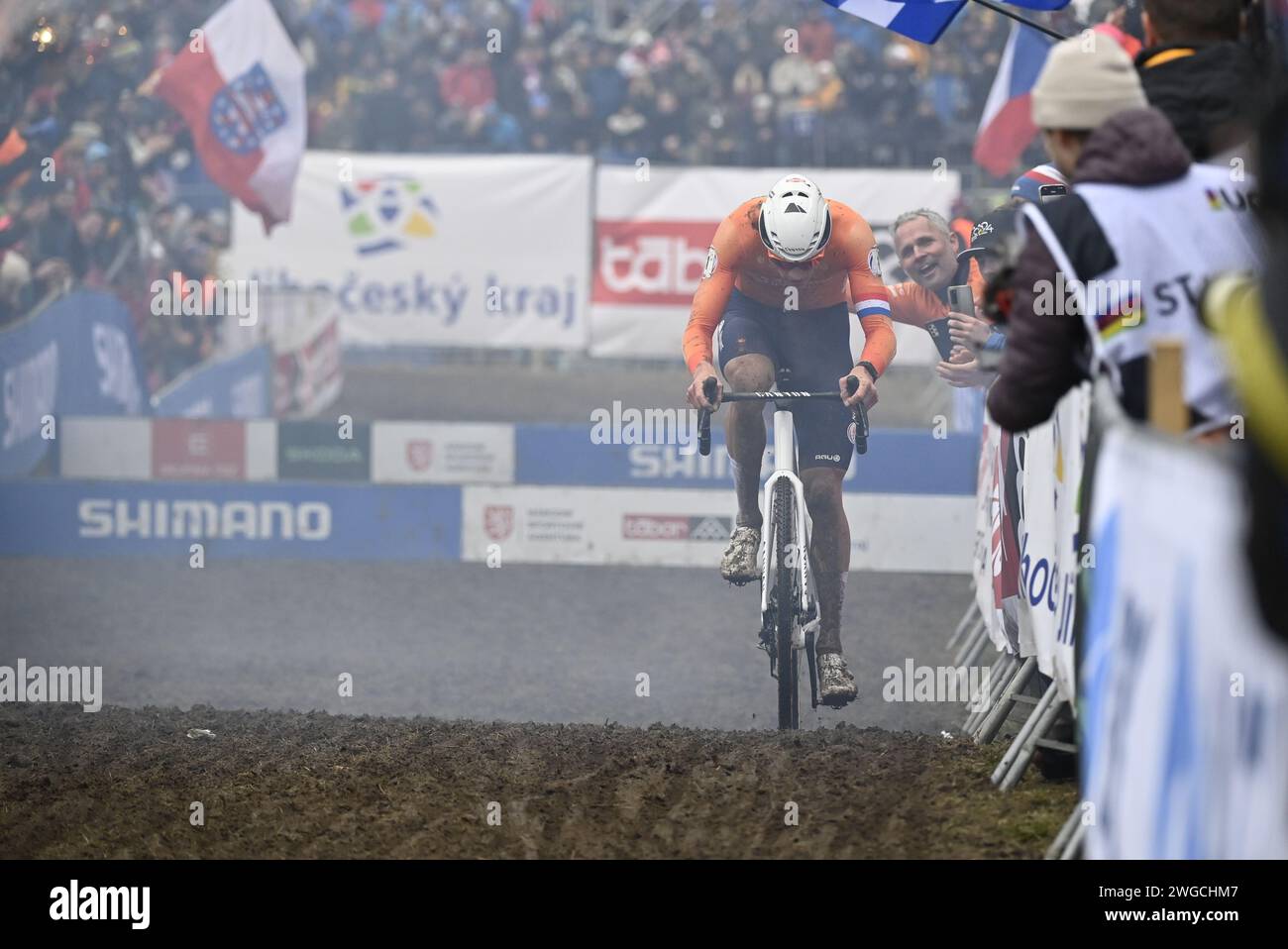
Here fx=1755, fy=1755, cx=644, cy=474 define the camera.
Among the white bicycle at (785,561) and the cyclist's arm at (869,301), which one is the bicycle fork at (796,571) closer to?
the white bicycle at (785,561)

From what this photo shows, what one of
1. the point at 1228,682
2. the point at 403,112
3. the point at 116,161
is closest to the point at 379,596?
the point at 116,161

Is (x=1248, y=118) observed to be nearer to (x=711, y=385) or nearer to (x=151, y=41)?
(x=711, y=385)

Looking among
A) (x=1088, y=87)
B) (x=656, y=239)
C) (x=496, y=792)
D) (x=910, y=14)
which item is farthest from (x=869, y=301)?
(x=656, y=239)

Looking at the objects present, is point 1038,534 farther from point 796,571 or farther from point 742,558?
point 742,558

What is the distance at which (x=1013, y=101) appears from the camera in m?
12.0

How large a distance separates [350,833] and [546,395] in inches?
500

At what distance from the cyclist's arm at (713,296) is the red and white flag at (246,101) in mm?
7914

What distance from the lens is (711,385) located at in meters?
7.30

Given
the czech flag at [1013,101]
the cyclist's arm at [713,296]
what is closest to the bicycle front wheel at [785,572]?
the cyclist's arm at [713,296]

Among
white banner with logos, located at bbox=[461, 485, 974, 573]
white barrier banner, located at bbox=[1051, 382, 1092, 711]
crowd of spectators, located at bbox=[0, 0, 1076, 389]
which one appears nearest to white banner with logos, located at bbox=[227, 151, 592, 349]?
crowd of spectators, located at bbox=[0, 0, 1076, 389]

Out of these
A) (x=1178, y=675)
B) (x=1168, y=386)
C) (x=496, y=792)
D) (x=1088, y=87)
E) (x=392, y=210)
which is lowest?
(x=496, y=792)

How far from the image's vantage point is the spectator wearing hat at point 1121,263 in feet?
13.2

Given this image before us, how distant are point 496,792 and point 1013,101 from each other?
7707 mm

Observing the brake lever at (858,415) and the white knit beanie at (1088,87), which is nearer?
the white knit beanie at (1088,87)
